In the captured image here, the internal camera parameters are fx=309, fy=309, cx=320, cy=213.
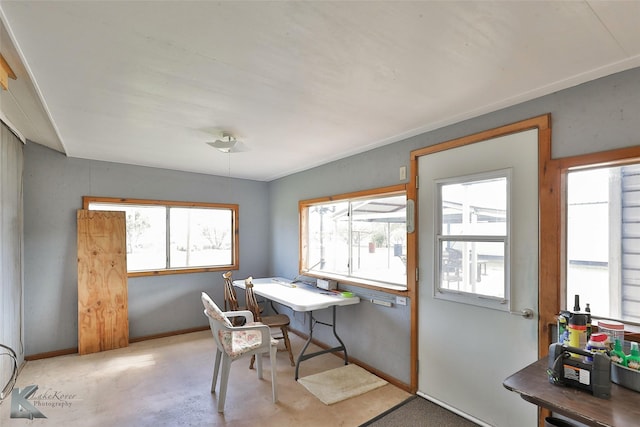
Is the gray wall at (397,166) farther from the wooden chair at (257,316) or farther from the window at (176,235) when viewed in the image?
the window at (176,235)

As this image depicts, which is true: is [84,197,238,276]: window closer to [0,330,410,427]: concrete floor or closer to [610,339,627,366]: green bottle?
[0,330,410,427]: concrete floor

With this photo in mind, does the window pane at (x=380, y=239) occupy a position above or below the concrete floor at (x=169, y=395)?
above

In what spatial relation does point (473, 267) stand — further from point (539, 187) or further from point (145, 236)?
point (145, 236)

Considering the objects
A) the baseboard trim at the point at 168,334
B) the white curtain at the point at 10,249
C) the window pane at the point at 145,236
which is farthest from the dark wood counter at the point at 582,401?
the window pane at the point at 145,236

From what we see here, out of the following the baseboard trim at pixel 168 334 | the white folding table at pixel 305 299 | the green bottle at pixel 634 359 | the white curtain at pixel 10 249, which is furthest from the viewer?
the baseboard trim at pixel 168 334

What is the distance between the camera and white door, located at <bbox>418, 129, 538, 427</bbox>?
205 centimetres

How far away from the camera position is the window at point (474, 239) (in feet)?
7.27

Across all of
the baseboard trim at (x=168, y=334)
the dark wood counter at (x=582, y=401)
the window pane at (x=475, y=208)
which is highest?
the window pane at (x=475, y=208)

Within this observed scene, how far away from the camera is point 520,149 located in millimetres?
2111

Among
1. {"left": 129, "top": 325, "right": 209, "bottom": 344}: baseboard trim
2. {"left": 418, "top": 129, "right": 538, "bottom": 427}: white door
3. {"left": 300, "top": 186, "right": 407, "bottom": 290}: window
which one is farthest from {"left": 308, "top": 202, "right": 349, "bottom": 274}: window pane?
{"left": 129, "top": 325, "right": 209, "bottom": 344}: baseboard trim

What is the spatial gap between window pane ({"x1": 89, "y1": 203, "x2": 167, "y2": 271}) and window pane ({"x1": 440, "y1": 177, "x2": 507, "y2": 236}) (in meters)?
3.79

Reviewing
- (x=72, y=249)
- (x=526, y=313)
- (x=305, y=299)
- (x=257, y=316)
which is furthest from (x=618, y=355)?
(x=72, y=249)

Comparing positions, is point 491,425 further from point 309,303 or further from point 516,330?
point 309,303

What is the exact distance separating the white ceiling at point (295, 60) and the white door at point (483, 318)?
0.37 metres
